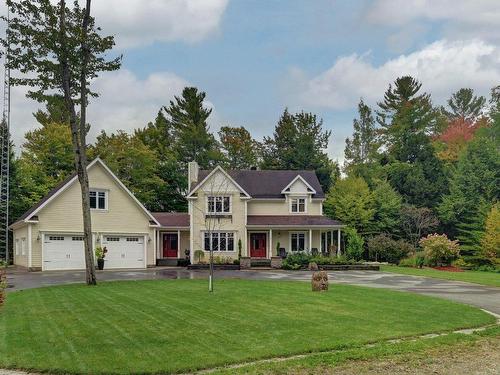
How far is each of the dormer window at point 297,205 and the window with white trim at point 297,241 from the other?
73.6 inches

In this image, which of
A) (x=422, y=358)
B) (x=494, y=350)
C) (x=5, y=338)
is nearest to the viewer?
(x=422, y=358)

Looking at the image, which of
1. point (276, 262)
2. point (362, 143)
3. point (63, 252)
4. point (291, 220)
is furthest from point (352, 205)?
point (63, 252)

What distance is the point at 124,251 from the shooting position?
113ft

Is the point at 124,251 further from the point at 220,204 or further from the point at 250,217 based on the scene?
the point at 250,217

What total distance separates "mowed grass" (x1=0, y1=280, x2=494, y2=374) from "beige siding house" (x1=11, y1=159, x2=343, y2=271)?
14922 millimetres

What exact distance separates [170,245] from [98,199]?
1007 cm

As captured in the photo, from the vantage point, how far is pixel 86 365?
770 cm

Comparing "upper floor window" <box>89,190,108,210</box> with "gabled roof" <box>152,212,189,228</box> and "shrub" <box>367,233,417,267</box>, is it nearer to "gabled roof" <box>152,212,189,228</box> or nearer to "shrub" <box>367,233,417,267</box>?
"gabled roof" <box>152,212,189,228</box>

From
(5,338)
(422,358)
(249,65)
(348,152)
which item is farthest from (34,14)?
(348,152)

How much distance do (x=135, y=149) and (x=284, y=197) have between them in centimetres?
1661

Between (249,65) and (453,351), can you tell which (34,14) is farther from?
(453,351)

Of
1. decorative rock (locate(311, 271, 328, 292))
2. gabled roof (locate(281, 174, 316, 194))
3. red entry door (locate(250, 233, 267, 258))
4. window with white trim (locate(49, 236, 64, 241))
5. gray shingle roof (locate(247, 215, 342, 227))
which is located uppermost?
gabled roof (locate(281, 174, 316, 194))

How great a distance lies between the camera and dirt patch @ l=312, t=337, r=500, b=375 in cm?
757

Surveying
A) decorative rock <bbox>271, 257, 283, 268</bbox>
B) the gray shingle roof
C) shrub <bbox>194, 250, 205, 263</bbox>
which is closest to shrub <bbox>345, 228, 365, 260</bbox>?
the gray shingle roof
